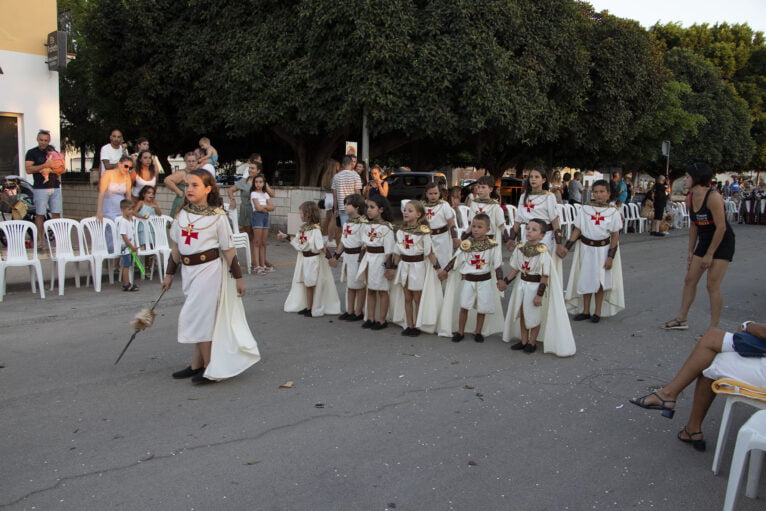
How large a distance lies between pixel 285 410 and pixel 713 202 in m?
5.13

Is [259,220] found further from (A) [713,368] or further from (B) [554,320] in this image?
(A) [713,368]

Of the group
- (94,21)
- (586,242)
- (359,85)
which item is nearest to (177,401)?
(586,242)

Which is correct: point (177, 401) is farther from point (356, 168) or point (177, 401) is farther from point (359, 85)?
point (359, 85)

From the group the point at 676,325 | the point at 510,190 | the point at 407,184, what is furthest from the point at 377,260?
the point at 510,190

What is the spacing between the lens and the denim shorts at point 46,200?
11.9 metres

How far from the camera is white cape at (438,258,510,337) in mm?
7289

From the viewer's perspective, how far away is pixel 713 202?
7.02 m

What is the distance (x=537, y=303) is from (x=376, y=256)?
203cm

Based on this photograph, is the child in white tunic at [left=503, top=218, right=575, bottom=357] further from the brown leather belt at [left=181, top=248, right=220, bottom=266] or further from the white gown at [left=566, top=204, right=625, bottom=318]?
the brown leather belt at [left=181, top=248, right=220, bottom=266]

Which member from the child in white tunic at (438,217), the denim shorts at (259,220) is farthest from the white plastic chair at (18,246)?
the child in white tunic at (438,217)

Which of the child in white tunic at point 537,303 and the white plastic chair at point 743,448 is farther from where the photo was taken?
the child in white tunic at point 537,303

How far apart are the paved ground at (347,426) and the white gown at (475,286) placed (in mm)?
257

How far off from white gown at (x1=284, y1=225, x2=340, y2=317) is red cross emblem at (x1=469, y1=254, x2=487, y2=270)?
209 cm

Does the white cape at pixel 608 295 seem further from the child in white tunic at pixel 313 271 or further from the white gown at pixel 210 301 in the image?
the white gown at pixel 210 301
